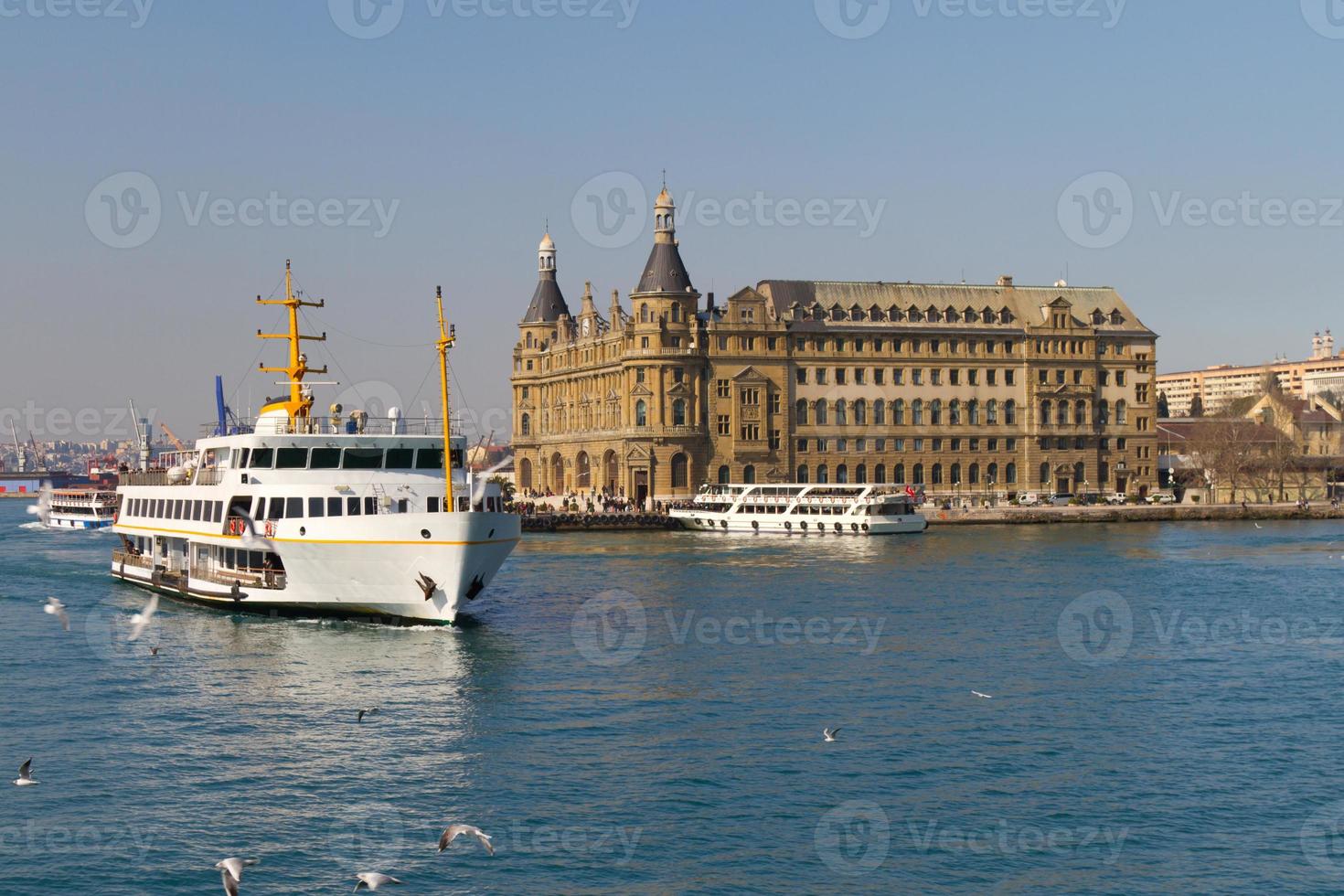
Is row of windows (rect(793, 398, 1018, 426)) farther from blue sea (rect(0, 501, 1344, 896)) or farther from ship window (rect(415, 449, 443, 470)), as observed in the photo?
ship window (rect(415, 449, 443, 470))

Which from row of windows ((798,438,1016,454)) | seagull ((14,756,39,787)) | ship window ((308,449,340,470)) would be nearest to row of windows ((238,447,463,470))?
ship window ((308,449,340,470))

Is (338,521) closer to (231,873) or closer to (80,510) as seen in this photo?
(231,873)

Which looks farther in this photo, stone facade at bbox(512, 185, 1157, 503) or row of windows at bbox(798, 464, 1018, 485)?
row of windows at bbox(798, 464, 1018, 485)

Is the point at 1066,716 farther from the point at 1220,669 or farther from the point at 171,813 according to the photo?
the point at 171,813

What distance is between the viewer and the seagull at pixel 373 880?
25234 millimetres

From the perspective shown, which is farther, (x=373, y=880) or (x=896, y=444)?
(x=896, y=444)

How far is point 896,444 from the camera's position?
146750 mm

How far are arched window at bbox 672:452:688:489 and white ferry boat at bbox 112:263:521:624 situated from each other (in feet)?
245

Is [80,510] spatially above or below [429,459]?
below

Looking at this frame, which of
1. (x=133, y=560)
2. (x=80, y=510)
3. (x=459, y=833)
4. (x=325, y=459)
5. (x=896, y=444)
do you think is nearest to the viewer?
(x=459, y=833)

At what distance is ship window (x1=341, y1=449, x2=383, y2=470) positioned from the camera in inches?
2202

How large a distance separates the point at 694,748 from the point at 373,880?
38.6 ft

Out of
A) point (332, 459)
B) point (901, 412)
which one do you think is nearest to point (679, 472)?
point (901, 412)

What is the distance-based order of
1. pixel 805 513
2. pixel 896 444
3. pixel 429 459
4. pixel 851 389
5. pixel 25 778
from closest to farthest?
pixel 25 778
pixel 429 459
pixel 805 513
pixel 851 389
pixel 896 444
